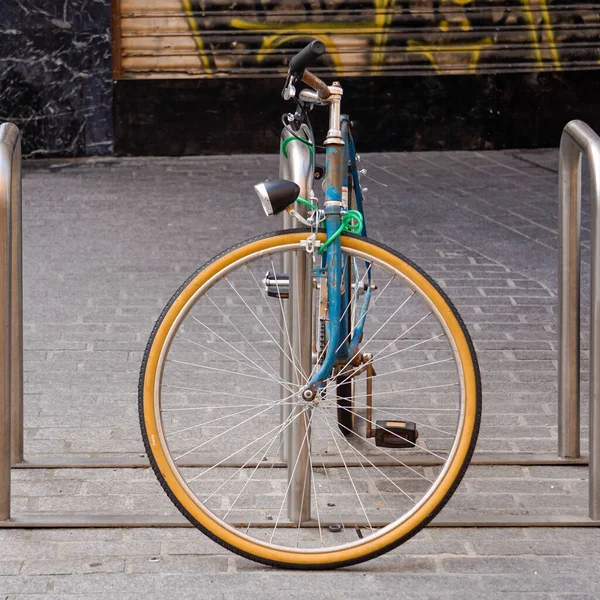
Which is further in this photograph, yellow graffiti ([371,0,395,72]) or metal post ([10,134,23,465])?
yellow graffiti ([371,0,395,72])

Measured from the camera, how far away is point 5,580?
10.8 feet

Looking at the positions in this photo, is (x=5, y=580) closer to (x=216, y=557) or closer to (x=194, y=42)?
(x=216, y=557)

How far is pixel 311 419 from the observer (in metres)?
3.61

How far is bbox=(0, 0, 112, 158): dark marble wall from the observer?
10.4m

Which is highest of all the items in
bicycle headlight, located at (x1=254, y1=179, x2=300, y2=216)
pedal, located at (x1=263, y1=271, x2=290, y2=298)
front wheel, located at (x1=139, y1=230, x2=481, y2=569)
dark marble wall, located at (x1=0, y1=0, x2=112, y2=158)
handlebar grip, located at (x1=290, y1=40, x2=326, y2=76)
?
dark marble wall, located at (x1=0, y1=0, x2=112, y2=158)

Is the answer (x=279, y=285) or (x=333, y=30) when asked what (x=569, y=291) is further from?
(x=333, y=30)

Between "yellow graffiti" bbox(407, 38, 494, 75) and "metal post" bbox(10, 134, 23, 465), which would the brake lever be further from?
"yellow graffiti" bbox(407, 38, 494, 75)

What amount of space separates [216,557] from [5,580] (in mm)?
613

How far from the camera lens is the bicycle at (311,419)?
A: 3.33m

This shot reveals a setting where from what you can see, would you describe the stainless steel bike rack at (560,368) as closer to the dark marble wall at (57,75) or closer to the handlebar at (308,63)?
the handlebar at (308,63)

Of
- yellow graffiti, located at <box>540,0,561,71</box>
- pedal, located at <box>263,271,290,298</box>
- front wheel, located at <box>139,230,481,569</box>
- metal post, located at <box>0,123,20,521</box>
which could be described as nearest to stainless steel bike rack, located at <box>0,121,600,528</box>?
metal post, located at <box>0,123,20,521</box>

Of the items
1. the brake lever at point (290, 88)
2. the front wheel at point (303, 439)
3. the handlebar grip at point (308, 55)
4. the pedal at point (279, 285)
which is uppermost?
the handlebar grip at point (308, 55)

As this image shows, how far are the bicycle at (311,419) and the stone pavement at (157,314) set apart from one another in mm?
154

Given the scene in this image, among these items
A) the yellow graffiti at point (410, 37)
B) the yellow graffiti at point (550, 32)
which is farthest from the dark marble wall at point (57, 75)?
the yellow graffiti at point (550, 32)
